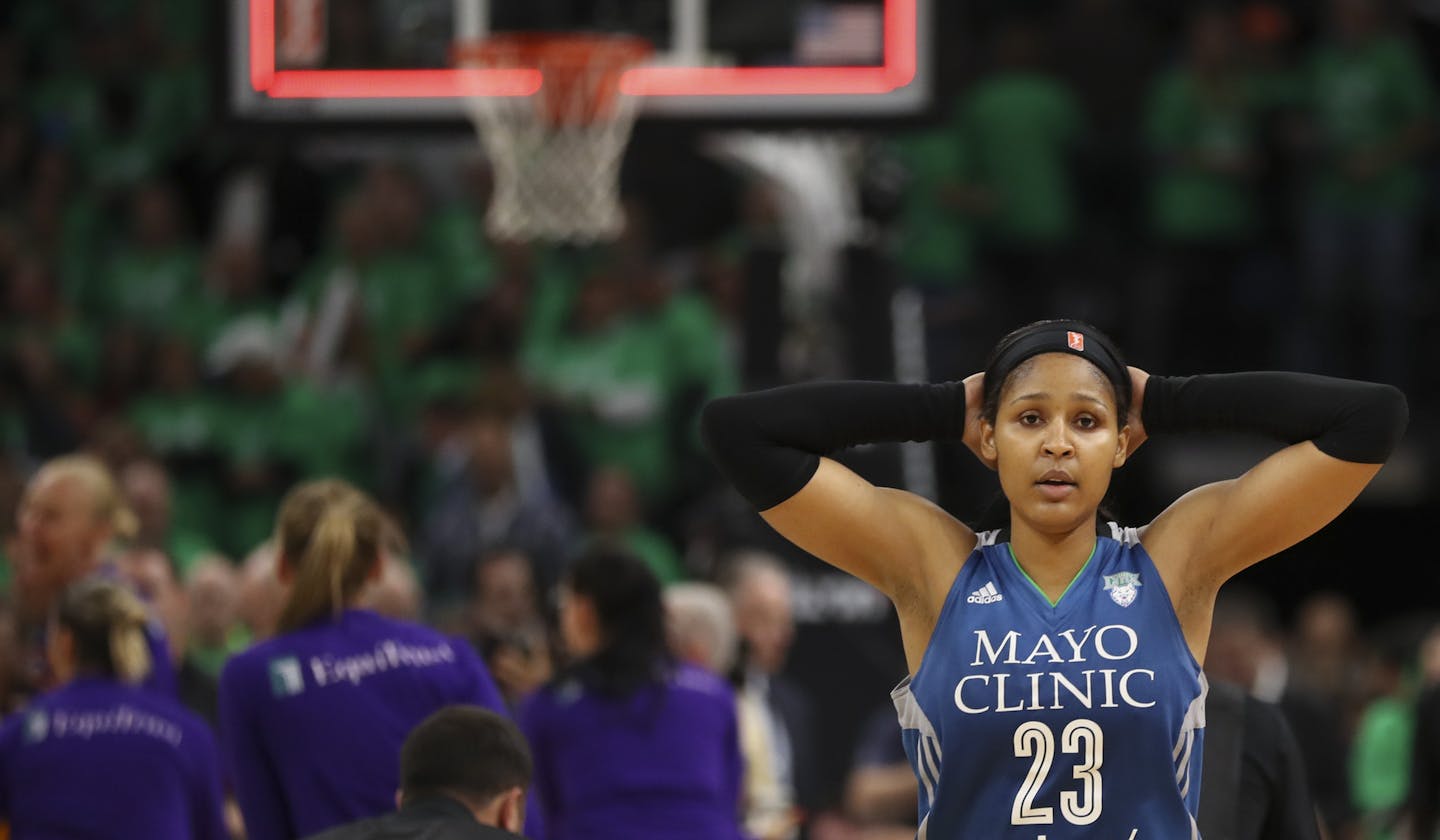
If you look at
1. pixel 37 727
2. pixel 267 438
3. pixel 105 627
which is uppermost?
pixel 105 627

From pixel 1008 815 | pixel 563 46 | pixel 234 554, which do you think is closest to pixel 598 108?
pixel 563 46

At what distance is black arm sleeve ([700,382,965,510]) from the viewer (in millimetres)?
4074

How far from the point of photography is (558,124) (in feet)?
32.6

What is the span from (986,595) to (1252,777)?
1.55 meters

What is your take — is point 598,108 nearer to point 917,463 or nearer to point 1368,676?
point 917,463

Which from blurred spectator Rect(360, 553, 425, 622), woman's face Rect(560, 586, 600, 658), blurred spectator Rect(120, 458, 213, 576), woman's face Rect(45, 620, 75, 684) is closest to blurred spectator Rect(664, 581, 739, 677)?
blurred spectator Rect(360, 553, 425, 622)

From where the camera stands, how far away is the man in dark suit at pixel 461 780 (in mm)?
4371

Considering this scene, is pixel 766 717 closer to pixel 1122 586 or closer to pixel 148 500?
pixel 148 500

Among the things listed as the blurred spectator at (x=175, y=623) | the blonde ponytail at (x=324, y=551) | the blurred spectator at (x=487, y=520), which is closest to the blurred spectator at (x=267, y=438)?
the blurred spectator at (x=487, y=520)

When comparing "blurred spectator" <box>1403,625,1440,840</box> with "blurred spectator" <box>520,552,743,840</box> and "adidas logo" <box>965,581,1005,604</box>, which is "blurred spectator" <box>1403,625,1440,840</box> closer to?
"blurred spectator" <box>520,552,743,840</box>

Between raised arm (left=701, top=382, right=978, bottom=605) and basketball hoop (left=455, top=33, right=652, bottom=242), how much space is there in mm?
5828

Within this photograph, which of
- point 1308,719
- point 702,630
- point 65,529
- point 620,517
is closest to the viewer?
point 65,529

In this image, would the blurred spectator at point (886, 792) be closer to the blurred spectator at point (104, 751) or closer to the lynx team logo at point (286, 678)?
the blurred spectator at point (104, 751)

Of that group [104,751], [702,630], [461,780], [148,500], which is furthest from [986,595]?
[148,500]
